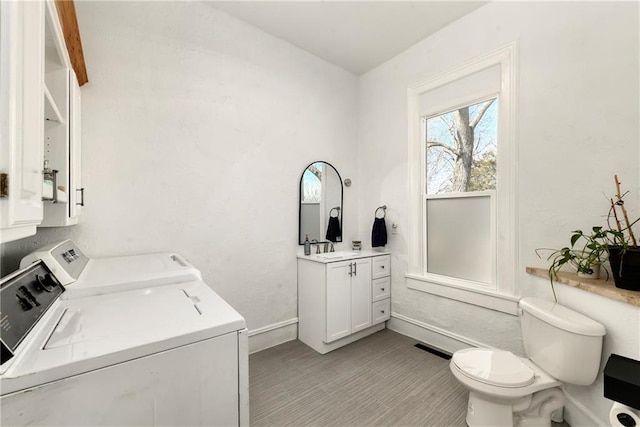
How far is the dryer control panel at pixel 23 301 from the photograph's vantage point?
29.7 inches

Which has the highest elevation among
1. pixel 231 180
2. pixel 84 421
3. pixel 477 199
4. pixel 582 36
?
pixel 582 36

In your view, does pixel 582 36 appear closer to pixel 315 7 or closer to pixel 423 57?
pixel 423 57

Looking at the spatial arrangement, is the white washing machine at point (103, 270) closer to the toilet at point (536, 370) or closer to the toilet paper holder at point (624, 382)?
the toilet at point (536, 370)

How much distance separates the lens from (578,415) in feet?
5.49

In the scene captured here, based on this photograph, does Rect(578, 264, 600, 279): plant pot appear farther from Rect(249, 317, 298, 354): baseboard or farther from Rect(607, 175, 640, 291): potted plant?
Rect(249, 317, 298, 354): baseboard

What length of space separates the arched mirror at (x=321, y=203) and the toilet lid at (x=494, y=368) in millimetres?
1734

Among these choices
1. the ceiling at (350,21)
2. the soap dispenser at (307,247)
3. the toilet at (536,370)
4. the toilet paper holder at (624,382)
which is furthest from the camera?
the soap dispenser at (307,247)

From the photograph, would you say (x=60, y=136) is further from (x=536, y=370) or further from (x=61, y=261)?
(x=536, y=370)

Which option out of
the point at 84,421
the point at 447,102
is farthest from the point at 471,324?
the point at 84,421

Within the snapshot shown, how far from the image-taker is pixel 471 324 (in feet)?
8.11

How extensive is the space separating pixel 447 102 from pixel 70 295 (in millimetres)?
3032

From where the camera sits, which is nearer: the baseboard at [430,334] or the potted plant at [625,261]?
the potted plant at [625,261]

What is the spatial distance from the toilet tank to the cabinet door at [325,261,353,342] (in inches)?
56.3

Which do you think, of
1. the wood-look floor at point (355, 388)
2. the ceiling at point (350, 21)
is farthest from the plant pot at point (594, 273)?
the ceiling at point (350, 21)
